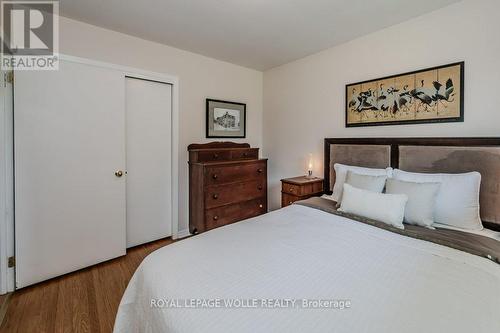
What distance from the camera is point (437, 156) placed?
6.97 ft

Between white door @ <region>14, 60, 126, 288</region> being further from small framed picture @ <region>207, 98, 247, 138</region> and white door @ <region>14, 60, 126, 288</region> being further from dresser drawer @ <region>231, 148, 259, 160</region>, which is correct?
dresser drawer @ <region>231, 148, 259, 160</region>

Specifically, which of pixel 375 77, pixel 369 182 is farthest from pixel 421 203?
pixel 375 77

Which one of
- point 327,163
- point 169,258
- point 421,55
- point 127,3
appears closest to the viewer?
point 169,258

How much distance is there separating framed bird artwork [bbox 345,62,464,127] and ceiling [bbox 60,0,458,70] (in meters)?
0.56

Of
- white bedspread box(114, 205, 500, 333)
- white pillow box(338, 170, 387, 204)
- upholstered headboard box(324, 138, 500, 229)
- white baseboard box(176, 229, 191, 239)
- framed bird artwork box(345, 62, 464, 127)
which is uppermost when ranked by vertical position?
framed bird artwork box(345, 62, 464, 127)

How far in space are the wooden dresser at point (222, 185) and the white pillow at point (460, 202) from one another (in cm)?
204

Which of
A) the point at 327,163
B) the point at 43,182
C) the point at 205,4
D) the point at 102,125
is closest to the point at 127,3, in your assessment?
the point at 205,4

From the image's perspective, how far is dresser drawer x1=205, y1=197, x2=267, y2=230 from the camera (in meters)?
2.96

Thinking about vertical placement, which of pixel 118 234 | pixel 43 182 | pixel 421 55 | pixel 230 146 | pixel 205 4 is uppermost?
pixel 205 4

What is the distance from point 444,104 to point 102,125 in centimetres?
326

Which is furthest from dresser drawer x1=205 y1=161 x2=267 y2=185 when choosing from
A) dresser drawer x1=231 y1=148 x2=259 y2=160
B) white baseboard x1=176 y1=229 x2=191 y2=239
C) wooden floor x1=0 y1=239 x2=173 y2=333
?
wooden floor x1=0 y1=239 x2=173 y2=333

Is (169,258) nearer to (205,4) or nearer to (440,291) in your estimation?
(440,291)

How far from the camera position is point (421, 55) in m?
2.29

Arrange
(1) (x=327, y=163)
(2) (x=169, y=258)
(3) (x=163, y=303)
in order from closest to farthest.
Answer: (3) (x=163, y=303) < (2) (x=169, y=258) < (1) (x=327, y=163)
